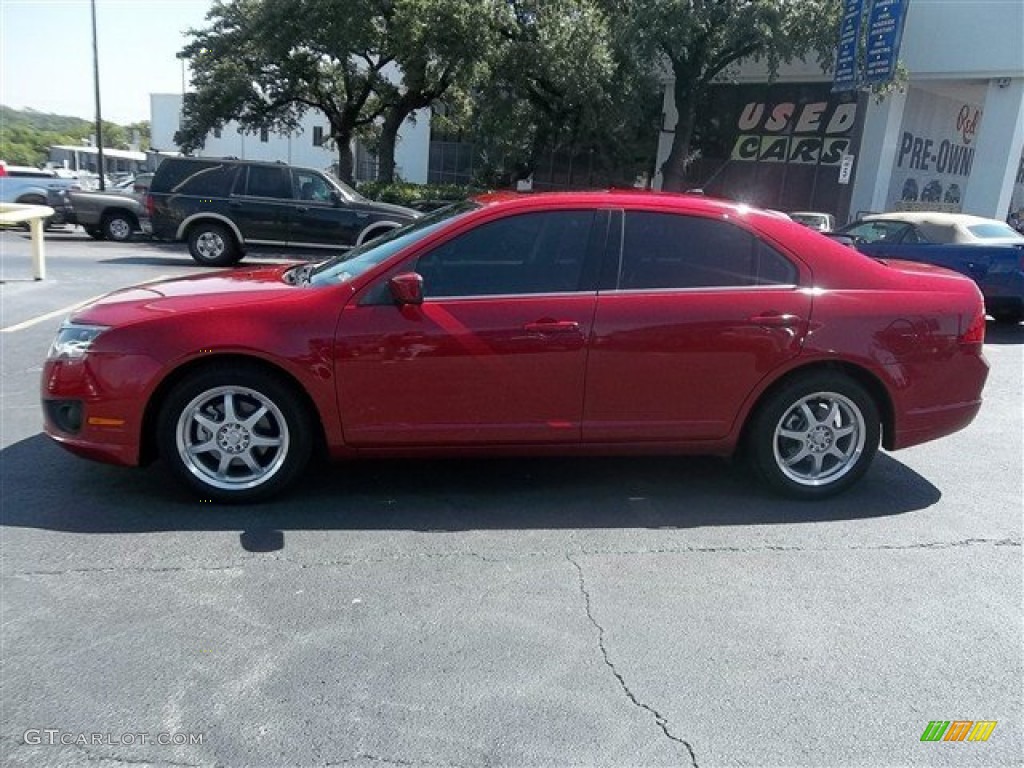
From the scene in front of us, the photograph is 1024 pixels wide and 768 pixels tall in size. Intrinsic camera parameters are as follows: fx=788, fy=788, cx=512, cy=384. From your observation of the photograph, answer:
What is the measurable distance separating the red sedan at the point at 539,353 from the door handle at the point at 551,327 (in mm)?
10

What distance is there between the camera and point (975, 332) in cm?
442

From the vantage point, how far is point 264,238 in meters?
14.1

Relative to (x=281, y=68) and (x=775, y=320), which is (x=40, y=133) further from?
(x=775, y=320)

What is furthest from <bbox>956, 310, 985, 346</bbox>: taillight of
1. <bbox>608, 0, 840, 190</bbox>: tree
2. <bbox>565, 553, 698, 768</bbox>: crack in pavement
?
<bbox>608, 0, 840, 190</bbox>: tree

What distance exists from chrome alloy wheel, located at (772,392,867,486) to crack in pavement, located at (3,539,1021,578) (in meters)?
0.59

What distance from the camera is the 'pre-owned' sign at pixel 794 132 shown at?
78.3 ft

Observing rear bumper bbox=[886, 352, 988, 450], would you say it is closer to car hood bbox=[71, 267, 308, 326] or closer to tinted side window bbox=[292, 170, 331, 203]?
car hood bbox=[71, 267, 308, 326]

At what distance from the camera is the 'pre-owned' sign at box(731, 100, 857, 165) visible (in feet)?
78.3

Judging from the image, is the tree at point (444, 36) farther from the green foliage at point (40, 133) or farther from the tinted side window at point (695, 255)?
the green foliage at point (40, 133)

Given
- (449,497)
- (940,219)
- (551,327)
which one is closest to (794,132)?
(940,219)

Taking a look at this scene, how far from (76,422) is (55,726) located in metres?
1.89

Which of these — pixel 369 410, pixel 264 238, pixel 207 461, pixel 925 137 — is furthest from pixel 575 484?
pixel 925 137

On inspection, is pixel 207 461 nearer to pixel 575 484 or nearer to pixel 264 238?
pixel 575 484

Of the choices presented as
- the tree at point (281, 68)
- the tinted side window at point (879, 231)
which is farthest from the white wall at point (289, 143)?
the tinted side window at point (879, 231)
